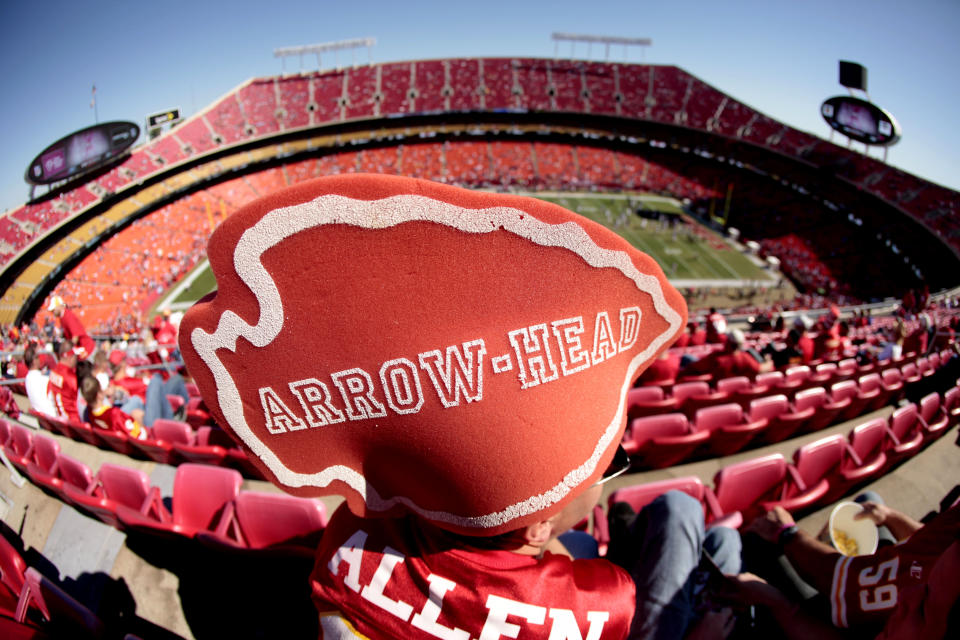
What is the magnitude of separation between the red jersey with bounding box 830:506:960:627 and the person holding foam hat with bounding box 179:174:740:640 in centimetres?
104

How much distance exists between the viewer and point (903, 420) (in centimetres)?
409

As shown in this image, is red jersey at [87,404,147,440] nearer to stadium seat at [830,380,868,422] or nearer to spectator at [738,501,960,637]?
spectator at [738,501,960,637]

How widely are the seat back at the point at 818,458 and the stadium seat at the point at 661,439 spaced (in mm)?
763

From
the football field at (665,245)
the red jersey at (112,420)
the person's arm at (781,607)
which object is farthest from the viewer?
the football field at (665,245)

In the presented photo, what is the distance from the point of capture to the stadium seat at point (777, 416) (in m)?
4.50

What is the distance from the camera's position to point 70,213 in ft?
79.6

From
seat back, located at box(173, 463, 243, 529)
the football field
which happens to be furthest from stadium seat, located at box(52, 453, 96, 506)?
the football field

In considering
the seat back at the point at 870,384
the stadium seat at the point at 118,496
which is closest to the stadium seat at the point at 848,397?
the seat back at the point at 870,384

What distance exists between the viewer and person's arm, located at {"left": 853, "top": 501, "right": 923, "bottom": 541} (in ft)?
7.18

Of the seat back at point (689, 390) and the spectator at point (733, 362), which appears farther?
the spectator at point (733, 362)

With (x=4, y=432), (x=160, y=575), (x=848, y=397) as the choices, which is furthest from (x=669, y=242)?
(x=4, y=432)

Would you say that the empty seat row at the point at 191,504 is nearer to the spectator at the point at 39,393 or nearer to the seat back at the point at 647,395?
the spectator at the point at 39,393

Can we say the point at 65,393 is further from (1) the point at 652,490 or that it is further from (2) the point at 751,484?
(2) the point at 751,484

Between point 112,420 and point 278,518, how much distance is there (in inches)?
104
